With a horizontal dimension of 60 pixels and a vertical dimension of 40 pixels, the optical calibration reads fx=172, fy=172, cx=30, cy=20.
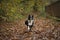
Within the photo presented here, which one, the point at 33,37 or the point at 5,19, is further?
the point at 5,19

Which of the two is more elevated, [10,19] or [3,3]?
[3,3]

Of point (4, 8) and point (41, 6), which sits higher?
point (4, 8)

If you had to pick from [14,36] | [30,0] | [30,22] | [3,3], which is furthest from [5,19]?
[30,0]

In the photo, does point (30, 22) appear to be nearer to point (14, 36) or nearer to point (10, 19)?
point (14, 36)

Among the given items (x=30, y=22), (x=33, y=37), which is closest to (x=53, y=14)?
(x=30, y=22)

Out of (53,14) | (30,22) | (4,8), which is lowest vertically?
(53,14)

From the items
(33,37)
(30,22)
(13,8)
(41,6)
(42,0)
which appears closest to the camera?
(33,37)

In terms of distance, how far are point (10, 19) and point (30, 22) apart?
2.94 metres

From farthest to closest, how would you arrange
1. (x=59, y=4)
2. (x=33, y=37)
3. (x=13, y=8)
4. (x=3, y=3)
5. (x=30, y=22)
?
(x=59, y=4)
(x=13, y=8)
(x=3, y=3)
(x=30, y=22)
(x=33, y=37)

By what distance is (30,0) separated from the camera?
2025 centimetres

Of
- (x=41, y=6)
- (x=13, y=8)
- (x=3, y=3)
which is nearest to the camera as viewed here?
(x=3, y=3)

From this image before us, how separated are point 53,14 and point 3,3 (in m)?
8.30

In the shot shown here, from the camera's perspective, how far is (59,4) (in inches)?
750

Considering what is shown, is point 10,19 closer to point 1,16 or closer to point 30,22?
point 1,16
